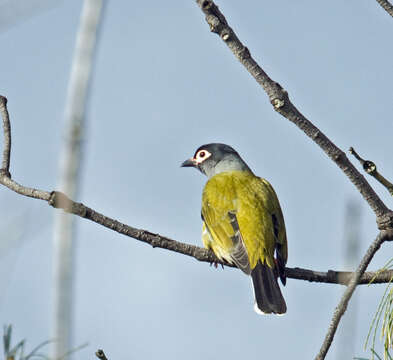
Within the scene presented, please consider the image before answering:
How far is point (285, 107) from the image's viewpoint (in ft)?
12.3

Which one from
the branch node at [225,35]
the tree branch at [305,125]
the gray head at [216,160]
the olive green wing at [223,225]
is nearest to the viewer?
the tree branch at [305,125]

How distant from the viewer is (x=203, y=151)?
9.35 meters

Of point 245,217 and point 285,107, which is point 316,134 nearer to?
point 285,107

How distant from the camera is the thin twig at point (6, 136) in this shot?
470 cm

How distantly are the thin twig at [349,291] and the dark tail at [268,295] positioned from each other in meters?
2.36

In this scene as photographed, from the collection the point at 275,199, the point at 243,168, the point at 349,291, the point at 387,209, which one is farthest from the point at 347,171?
the point at 243,168

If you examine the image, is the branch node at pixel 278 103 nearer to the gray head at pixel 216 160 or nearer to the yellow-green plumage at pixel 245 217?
the yellow-green plumage at pixel 245 217

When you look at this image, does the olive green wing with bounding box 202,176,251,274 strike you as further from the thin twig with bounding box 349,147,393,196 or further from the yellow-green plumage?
the thin twig with bounding box 349,147,393,196

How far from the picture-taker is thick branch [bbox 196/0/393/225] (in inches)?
136

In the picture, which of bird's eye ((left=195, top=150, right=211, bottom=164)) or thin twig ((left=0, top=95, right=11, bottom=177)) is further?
bird's eye ((left=195, top=150, right=211, bottom=164))

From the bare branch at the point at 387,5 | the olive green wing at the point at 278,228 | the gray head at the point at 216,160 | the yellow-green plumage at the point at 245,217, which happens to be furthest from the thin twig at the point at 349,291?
the gray head at the point at 216,160

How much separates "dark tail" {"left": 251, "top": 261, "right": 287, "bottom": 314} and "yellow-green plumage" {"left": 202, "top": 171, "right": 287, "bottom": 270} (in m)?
0.14

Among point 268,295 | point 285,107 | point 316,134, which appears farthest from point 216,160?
point 285,107

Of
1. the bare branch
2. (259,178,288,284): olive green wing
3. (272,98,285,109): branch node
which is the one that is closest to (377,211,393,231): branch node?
(272,98,285,109): branch node
